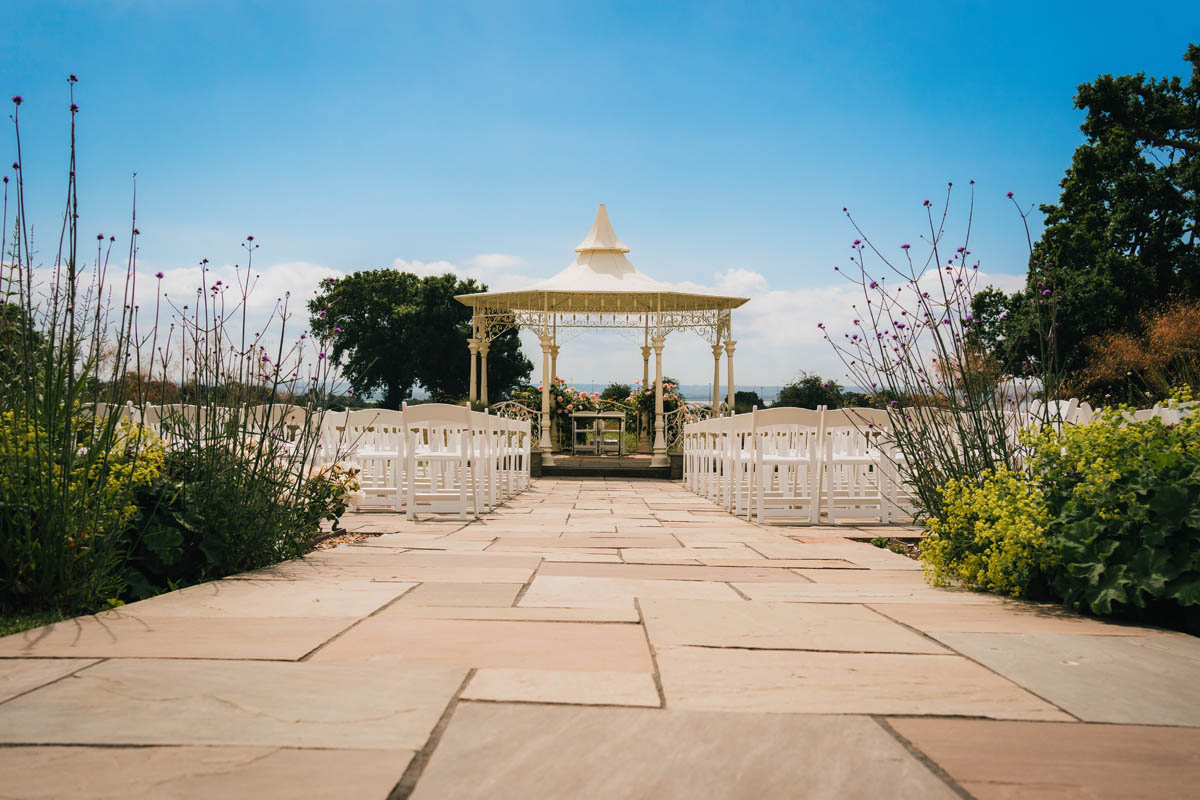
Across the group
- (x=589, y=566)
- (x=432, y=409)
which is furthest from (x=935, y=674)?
(x=432, y=409)

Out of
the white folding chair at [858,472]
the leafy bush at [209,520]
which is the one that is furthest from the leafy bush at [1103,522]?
the leafy bush at [209,520]

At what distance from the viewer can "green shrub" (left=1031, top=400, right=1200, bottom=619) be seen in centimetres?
222

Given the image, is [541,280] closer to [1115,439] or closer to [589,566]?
[589,566]

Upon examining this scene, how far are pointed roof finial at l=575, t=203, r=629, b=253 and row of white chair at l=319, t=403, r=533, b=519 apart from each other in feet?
21.4

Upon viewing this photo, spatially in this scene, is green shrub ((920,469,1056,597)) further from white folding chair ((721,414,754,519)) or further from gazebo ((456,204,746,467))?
gazebo ((456,204,746,467))

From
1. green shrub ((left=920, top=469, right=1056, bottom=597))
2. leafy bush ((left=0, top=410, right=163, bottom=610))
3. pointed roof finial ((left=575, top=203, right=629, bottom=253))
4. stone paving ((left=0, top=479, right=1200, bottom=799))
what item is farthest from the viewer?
pointed roof finial ((left=575, top=203, right=629, bottom=253))

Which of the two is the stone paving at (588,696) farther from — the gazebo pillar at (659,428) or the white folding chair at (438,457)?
the gazebo pillar at (659,428)

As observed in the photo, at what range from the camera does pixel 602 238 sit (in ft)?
45.6

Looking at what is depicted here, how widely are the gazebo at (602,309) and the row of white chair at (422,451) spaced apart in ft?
17.0

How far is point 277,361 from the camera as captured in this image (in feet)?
11.3

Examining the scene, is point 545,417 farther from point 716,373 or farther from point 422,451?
point 422,451

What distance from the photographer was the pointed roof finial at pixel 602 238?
1373 centimetres

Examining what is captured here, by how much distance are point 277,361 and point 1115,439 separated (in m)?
3.15

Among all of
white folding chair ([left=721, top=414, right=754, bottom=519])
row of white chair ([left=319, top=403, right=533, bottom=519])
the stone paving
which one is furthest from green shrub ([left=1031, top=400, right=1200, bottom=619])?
row of white chair ([left=319, top=403, right=533, bottom=519])
